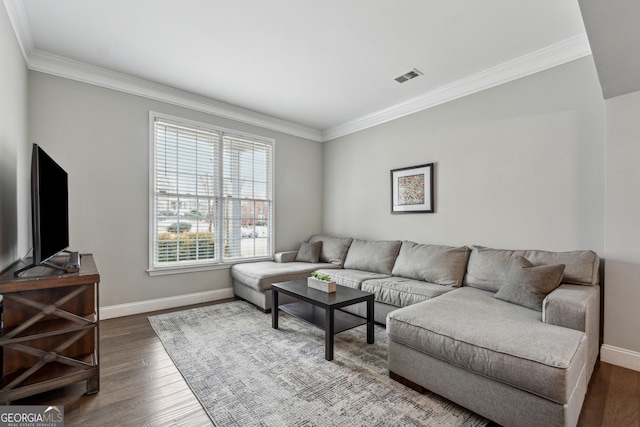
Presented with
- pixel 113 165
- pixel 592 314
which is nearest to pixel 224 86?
pixel 113 165

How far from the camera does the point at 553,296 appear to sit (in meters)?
1.92

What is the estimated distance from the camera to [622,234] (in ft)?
7.50

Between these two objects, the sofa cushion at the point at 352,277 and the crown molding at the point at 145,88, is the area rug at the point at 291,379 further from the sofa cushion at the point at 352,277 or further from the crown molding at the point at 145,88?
the crown molding at the point at 145,88

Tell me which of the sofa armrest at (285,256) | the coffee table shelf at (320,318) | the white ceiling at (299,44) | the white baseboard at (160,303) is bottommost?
the white baseboard at (160,303)

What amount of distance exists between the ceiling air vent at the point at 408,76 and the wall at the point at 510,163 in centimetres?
63

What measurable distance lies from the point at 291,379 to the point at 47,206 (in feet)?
6.59

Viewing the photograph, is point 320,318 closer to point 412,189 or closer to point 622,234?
point 412,189

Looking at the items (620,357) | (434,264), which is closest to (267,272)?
(434,264)

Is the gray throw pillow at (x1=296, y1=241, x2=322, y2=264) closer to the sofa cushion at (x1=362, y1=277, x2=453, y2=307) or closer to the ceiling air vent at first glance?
the sofa cushion at (x1=362, y1=277, x2=453, y2=307)

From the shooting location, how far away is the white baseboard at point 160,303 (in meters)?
3.24

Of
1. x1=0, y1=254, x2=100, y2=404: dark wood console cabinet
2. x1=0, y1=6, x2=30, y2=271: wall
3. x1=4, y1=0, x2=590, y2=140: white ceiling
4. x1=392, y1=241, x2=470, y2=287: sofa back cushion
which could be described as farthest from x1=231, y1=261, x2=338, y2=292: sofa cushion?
x1=4, y1=0, x2=590, y2=140: white ceiling

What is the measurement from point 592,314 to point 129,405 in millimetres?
3069

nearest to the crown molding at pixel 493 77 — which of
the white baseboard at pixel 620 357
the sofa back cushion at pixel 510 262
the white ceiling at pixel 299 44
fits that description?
the white ceiling at pixel 299 44

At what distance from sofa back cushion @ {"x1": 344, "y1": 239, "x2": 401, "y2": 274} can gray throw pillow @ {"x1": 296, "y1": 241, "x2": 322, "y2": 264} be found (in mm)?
499
